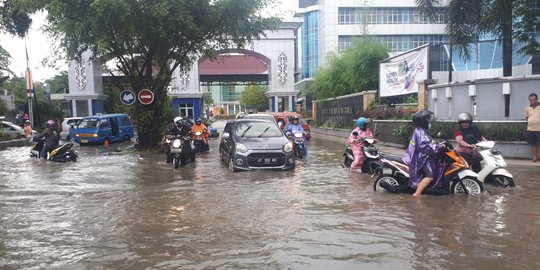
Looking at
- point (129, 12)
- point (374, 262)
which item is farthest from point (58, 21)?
point (374, 262)

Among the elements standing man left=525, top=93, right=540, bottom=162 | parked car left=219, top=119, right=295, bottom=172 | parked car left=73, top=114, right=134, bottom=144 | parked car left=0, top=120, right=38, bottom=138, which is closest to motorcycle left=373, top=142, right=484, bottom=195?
parked car left=219, top=119, right=295, bottom=172

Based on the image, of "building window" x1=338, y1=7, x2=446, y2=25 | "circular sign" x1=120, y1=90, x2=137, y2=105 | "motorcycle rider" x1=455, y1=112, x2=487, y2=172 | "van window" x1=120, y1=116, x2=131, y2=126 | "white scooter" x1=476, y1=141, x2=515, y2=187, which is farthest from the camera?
"building window" x1=338, y1=7, x2=446, y2=25

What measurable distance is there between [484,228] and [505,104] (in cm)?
914

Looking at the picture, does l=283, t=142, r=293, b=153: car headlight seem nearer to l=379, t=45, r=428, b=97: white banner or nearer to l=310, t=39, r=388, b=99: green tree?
l=379, t=45, r=428, b=97: white banner

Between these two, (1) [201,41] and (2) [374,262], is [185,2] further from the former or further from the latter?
(2) [374,262]

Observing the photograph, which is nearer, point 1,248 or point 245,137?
point 1,248

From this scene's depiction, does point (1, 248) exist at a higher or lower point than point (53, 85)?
lower

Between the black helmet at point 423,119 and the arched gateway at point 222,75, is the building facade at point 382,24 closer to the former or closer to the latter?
the arched gateway at point 222,75

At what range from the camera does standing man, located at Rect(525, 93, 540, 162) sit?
1122 cm

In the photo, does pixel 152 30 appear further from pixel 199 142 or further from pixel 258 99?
pixel 258 99

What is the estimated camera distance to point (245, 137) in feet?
37.9

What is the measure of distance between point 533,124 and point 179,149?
30.9 feet

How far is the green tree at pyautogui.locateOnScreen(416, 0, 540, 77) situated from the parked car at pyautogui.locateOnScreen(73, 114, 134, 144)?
54.4 ft

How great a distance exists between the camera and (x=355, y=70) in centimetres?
2975
